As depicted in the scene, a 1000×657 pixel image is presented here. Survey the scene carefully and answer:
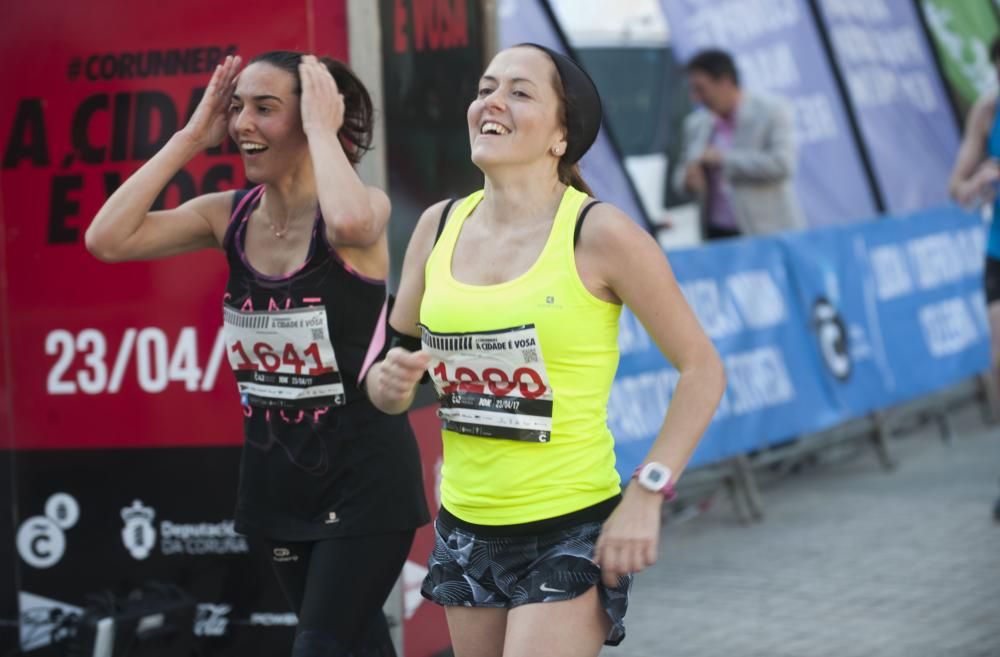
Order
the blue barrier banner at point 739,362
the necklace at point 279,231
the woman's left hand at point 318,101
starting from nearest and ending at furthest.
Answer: the woman's left hand at point 318,101 < the necklace at point 279,231 < the blue barrier banner at point 739,362

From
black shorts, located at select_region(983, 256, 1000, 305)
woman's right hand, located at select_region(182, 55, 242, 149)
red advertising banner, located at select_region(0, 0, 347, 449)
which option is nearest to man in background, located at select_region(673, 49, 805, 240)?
black shorts, located at select_region(983, 256, 1000, 305)

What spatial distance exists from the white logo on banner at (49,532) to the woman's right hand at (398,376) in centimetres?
241

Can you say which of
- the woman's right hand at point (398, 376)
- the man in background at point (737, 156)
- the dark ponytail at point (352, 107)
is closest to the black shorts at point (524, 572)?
the woman's right hand at point (398, 376)

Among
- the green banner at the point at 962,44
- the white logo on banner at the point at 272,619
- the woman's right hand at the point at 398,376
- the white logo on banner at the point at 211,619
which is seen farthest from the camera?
the green banner at the point at 962,44

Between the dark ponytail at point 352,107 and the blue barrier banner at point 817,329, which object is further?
the blue barrier banner at point 817,329

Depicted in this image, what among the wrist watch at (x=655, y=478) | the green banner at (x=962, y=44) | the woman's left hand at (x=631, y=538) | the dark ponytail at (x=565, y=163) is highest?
the green banner at (x=962, y=44)

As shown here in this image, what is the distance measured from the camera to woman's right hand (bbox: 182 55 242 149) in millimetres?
4109

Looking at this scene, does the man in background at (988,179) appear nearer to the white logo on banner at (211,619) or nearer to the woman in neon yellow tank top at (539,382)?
the white logo on banner at (211,619)

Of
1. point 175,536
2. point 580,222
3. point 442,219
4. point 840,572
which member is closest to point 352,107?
point 442,219

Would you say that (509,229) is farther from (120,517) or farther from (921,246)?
(921,246)

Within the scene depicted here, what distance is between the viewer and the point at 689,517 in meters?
8.52

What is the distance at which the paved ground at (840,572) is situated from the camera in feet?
19.7

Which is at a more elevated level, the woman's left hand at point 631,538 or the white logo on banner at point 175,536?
the woman's left hand at point 631,538

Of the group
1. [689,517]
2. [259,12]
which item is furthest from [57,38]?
[689,517]
